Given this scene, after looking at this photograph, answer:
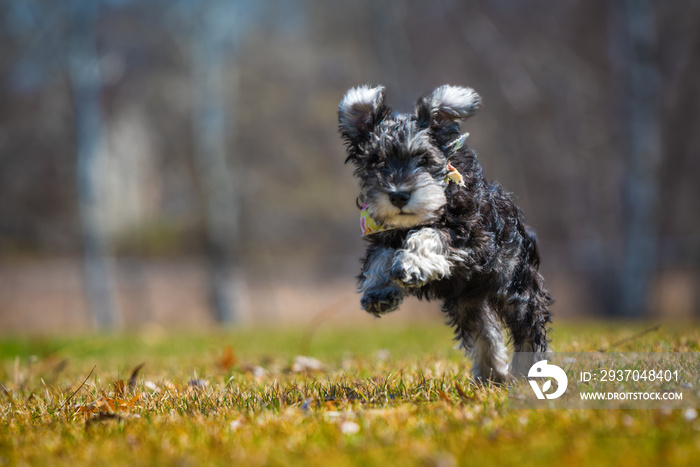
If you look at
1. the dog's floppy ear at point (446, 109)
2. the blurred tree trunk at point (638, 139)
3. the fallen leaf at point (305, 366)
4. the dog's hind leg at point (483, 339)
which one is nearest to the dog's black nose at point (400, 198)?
the dog's floppy ear at point (446, 109)

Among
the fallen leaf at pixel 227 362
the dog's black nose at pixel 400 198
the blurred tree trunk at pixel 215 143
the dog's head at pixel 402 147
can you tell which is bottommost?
the fallen leaf at pixel 227 362

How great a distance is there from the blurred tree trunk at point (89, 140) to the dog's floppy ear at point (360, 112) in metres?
15.1

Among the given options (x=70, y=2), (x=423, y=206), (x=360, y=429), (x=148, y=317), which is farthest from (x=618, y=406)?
(x=148, y=317)

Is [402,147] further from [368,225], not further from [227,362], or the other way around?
[227,362]

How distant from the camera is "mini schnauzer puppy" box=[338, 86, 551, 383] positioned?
364 centimetres

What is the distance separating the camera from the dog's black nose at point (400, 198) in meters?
3.66

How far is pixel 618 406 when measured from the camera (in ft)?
9.30

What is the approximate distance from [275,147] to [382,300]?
24.5m

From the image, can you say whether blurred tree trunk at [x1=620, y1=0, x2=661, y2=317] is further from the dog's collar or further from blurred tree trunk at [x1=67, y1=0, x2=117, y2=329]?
blurred tree trunk at [x1=67, y1=0, x2=117, y2=329]

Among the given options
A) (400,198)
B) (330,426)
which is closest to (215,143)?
(400,198)

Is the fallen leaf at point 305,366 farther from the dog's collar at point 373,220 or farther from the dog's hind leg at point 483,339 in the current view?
the dog's collar at point 373,220

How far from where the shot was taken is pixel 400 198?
3.67 metres

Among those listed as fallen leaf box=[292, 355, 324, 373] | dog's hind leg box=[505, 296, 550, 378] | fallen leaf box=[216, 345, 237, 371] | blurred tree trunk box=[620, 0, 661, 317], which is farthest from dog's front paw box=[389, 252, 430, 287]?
blurred tree trunk box=[620, 0, 661, 317]

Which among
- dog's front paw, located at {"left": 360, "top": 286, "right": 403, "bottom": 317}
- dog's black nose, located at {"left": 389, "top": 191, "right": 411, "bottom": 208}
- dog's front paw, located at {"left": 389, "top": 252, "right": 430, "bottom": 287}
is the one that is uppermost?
dog's black nose, located at {"left": 389, "top": 191, "right": 411, "bottom": 208}
